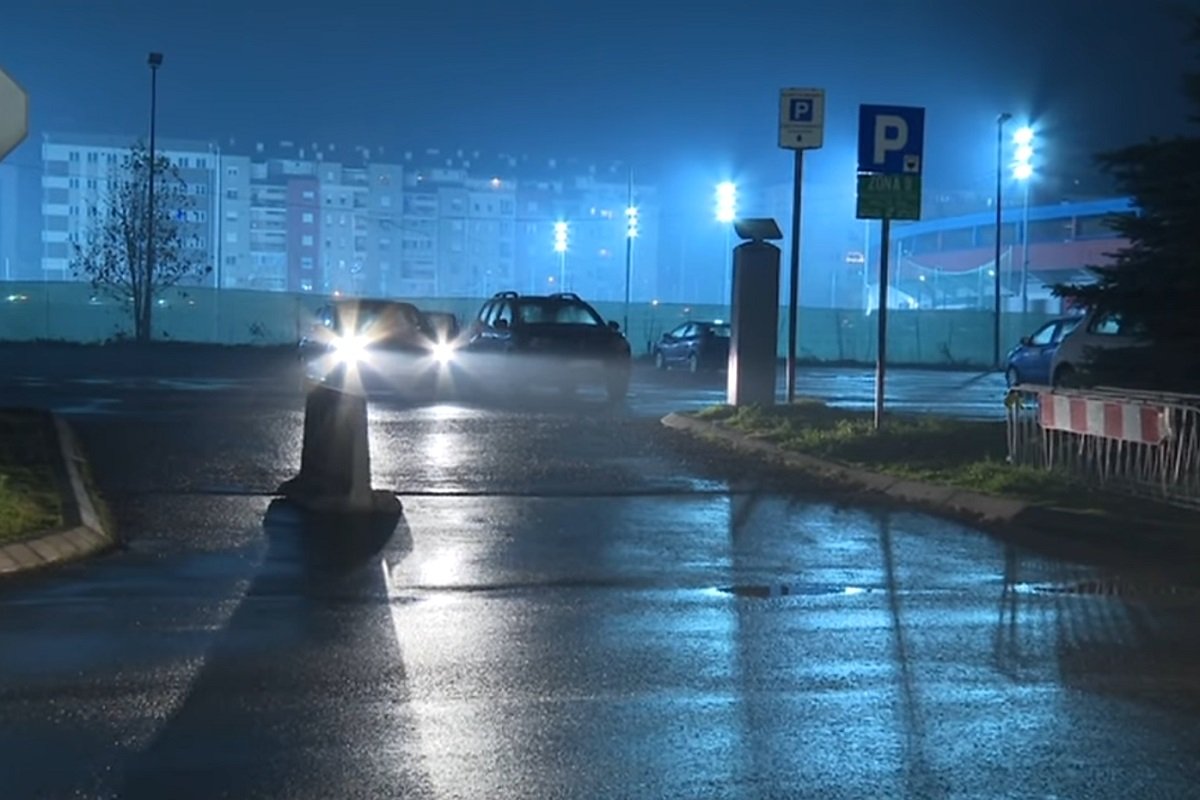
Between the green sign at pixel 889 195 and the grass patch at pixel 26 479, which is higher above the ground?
the green sign at pixel 889 195

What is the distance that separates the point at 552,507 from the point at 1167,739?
7.43m

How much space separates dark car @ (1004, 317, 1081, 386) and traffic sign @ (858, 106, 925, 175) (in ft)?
25.8

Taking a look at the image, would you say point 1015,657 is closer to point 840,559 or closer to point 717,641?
point 717,641

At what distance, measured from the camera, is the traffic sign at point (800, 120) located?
20203 millimetres

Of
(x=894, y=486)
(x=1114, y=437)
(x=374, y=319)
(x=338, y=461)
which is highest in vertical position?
(x=374, y=319)

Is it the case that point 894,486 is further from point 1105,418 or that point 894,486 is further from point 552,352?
point 552,352

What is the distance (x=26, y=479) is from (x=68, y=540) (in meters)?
2.36

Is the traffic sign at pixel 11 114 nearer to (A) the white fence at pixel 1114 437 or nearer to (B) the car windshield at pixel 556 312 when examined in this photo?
(A) the white fence at pixel 1114 437

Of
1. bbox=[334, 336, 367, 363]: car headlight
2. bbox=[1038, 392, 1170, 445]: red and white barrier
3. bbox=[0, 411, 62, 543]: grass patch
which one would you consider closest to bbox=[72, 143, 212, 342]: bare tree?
bbox=[334, 336, 367, 363]: car headlight

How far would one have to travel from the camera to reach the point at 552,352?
25844 millimetres

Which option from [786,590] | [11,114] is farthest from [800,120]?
[11,114]

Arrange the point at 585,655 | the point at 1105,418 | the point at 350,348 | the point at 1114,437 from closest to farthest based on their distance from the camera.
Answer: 1. the point at 585,655
2. the point at 1114,437
3. the point at 1105,418
4. the point at 350,348

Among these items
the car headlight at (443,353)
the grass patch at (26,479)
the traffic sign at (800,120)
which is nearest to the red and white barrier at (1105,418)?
the traffic sign at (800,120)

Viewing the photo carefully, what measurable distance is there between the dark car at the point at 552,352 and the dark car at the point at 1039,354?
21.5 ft
